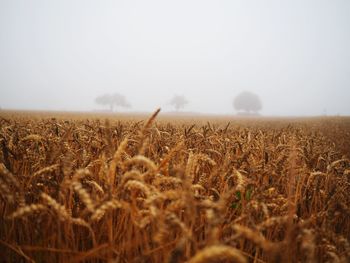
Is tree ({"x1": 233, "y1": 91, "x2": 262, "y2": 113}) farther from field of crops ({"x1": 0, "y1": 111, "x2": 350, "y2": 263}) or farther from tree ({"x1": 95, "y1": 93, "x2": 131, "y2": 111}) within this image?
field of crops ({"x1": 0, "y1": 111, "x2": 350, "y2": 263})

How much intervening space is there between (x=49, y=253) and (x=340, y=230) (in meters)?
2.27

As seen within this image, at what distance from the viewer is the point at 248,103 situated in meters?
140

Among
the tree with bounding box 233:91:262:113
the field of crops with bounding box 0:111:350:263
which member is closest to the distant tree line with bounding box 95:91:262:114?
the tree with bounding box 233:91:262:113

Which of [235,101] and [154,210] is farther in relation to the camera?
[235,101]

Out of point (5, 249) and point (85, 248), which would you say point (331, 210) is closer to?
point (85, 248)

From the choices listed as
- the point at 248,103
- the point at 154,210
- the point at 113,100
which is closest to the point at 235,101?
the point at 248,103

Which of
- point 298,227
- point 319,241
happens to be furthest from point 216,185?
point 298,227

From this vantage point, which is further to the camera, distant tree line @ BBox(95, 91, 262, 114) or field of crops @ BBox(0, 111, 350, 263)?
distant tree line @ BBox(95, 91, 262, 114)

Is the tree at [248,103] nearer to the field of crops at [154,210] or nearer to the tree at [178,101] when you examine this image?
the tree at [178,101]

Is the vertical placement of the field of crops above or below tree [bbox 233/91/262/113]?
below

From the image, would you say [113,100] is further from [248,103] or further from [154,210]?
[154,210]

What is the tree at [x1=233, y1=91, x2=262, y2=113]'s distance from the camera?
13975 centimetres

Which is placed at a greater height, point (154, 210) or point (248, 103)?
point (248, 103)

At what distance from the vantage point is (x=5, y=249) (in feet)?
5.20
